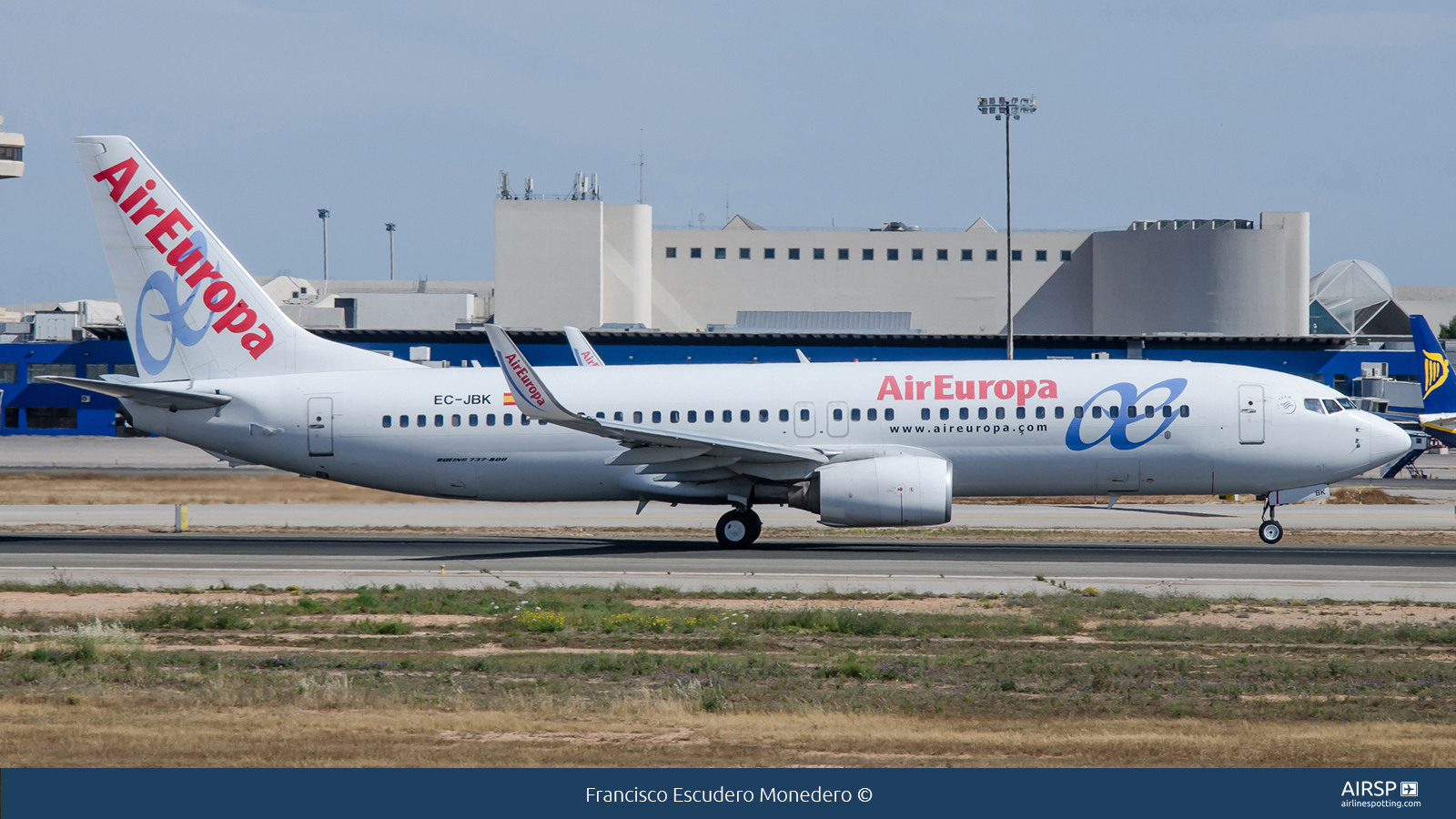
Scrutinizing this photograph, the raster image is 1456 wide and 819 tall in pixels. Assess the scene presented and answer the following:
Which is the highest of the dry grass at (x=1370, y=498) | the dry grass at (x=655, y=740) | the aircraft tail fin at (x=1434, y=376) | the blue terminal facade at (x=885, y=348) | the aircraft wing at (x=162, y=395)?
the blue terminal facade at (x=885, y=348)

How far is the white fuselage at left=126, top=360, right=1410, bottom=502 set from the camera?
2920 centimetres

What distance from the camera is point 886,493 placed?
27.5m

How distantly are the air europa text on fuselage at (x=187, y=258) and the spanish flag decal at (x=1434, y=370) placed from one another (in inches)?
2091

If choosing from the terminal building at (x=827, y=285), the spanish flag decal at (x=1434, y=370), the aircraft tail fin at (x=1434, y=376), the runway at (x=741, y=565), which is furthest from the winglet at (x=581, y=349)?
the terminal building at (x=827, y=285)

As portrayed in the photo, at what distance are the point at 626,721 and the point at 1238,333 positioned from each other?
316 feet

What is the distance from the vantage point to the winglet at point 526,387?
88.7 ft

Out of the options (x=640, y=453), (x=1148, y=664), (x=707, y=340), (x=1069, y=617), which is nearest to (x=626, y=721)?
(x=1148, y=664)

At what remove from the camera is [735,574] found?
24781mm

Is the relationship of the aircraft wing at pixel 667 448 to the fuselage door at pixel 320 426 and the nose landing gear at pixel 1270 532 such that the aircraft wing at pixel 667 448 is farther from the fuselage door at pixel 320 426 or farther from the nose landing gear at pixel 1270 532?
the nose landing gear at pixel 1270 532

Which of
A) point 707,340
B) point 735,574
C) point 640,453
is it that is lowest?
point 735,574

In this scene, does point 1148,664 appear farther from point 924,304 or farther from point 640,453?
point 924,304

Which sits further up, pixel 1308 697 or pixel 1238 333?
pixel 1238 333

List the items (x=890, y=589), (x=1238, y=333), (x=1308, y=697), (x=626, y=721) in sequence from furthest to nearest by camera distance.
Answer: (x=1238, y=333)
(x=890, y=589)
(x=1308, y=697)
(x=626, y=721)

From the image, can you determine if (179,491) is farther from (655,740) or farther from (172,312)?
(655,740)
